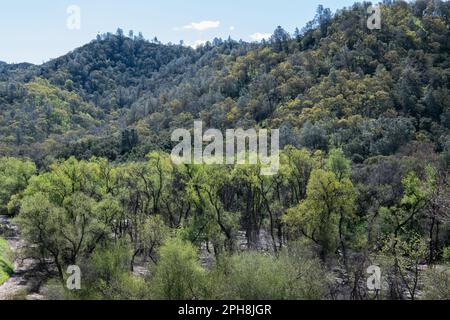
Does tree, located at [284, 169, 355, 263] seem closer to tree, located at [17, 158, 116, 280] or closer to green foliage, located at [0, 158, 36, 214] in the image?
tree, located at [17, 158, 116, 280]

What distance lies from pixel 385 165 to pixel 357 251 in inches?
866

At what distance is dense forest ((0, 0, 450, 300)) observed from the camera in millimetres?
35281

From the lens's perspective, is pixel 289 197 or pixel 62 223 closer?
pixel 62 223

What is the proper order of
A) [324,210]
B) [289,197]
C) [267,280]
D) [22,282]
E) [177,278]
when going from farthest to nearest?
1. [289,197]
2. [22,282]
3. [324,210]
4. [177,278]
5. [267,280]

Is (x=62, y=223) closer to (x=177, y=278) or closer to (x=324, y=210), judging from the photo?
(x=177, y=278)

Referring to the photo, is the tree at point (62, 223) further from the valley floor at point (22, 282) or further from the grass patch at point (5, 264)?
the grass patch at point (5, 264)

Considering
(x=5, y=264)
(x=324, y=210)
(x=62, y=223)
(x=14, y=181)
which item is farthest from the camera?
(x=14, y=181)

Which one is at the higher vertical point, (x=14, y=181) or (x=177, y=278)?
(x=14, y=181)

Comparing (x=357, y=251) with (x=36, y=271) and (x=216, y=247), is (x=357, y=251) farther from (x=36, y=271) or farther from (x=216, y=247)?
(x=36, y=271)

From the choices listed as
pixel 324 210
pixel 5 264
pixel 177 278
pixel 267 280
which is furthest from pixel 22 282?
pixel 324 210

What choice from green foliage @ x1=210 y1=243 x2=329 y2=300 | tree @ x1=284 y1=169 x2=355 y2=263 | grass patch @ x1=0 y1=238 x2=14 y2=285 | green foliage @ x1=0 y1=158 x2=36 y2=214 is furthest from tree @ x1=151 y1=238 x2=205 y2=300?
green foliage @ x1=0 y1=158 x2=36 y2=214

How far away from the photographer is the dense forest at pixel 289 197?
116 feet

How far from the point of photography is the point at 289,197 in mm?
62125
